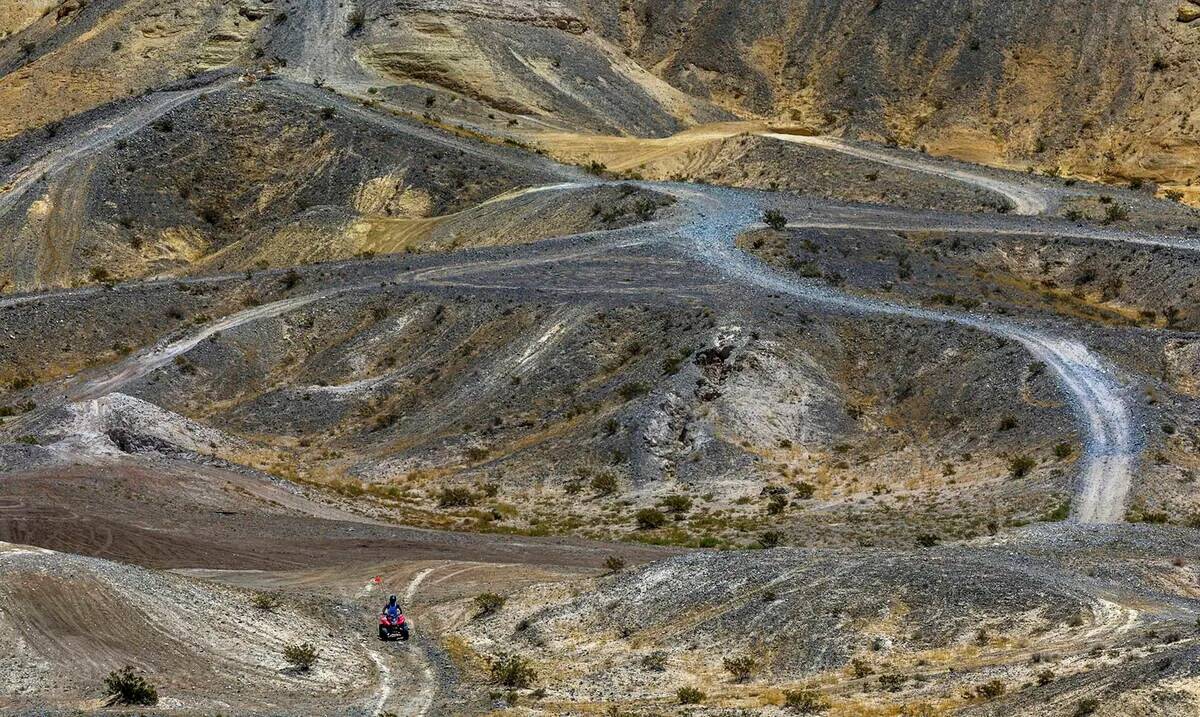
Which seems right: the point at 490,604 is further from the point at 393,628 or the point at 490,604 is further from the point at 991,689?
the point at 991,689

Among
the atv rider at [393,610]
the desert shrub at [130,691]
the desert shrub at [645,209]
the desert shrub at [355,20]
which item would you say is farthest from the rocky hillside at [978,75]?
the desert shrub at [130,691]

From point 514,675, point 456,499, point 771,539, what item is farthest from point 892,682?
point 456,499

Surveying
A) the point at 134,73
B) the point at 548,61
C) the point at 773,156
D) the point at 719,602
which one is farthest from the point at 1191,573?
the point at 134,73

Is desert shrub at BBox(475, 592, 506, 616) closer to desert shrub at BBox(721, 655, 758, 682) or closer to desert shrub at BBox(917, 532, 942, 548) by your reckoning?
desert shrub at BBox(721, 655, 758, 682)

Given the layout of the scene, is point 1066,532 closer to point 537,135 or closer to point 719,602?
point 719,602

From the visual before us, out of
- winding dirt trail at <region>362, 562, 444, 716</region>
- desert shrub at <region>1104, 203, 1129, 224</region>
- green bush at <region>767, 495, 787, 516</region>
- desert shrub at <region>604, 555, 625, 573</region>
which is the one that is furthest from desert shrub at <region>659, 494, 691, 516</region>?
desert shrub at <region>1104, 203, 1129, 224</region>

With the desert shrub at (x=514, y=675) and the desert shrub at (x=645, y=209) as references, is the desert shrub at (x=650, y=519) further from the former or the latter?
the desert shrub at (x=645, y=209)
